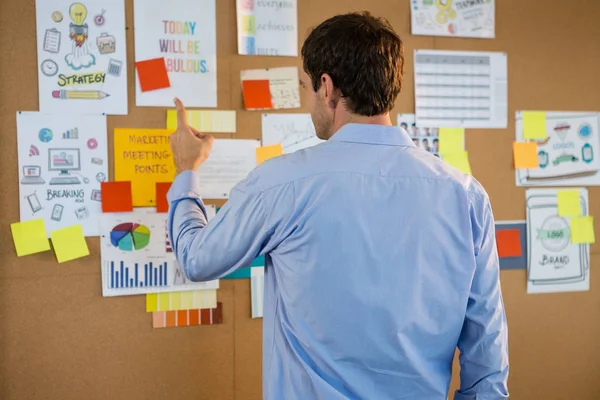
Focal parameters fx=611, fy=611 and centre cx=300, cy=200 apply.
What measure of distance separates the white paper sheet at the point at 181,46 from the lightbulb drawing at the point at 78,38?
15 cm

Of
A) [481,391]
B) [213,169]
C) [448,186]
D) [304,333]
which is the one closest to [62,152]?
[213,169]

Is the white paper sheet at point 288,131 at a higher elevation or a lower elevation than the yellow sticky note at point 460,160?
higher

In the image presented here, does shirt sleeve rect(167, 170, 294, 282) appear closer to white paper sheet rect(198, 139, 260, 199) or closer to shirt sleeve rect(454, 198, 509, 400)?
Answer: shirt sleeve rect(454, 198, 509, 400)

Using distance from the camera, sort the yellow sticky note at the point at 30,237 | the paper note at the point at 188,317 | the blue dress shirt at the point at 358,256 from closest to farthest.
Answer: the blue dress shirt at the point at 358,256 < the yellow sticky note at the point at 30,237 < the paper note at the point at 188,317

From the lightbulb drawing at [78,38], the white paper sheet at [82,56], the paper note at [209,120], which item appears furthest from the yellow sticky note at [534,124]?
the lightbulb drawing at [78,38]

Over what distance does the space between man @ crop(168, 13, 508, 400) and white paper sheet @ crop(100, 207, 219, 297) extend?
0.69 metres

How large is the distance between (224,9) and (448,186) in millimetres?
1095

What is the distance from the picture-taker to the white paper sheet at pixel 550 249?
2189mm

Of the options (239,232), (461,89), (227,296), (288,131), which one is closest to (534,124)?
(461,89)

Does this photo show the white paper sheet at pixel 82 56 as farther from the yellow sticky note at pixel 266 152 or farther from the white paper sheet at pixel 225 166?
the yellow sticky note at pixel 266 152

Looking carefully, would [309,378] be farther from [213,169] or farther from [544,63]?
[544,63]

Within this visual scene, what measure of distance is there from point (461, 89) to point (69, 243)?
138 centimetres

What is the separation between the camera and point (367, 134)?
1.16 metres

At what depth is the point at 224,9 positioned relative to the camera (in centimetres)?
193
